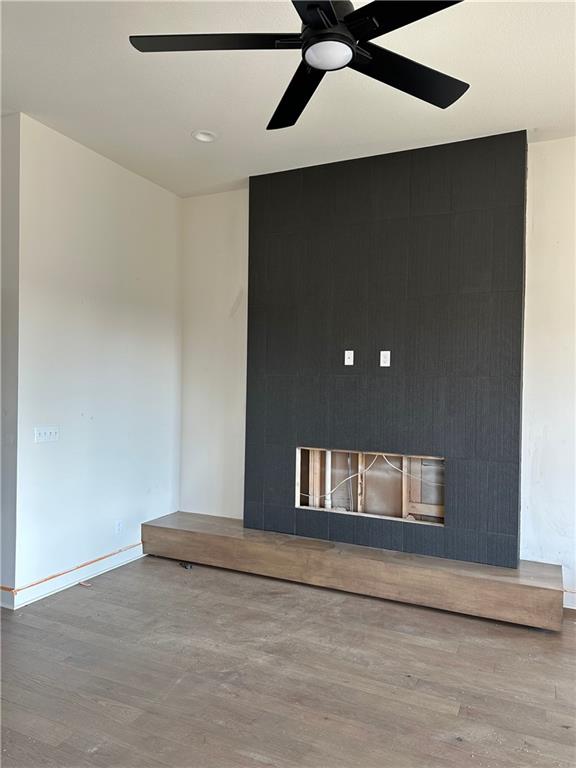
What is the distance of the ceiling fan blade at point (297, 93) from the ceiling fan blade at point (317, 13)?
0.67ft

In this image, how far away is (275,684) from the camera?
2.41m

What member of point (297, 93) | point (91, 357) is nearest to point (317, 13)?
point (297, 93)

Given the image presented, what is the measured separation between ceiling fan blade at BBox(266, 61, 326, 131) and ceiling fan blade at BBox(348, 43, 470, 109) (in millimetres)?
155

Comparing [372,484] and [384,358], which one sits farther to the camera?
[372,484]

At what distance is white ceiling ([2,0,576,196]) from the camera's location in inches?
89.2

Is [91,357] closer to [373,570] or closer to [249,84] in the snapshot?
[249,84]

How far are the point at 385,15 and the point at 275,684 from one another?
8.84 feet

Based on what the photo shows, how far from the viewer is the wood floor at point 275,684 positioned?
198cm

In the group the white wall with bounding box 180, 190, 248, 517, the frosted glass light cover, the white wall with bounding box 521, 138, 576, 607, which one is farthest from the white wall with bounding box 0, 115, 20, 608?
the white wall with bounding box 521, 138, 576, 607

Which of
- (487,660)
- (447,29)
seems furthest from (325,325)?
(487,660)

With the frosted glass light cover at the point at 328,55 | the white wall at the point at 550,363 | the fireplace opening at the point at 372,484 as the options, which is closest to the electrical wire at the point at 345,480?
the fireplace opening at the point at 372,484

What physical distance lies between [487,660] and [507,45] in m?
3.02

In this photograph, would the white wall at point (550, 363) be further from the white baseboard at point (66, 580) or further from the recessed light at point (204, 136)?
the white baseboard at point (66, 580)

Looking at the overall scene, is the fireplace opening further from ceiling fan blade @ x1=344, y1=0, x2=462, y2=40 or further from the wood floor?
ceiling fan blade @ x1=344, y1=0, x2=462, y2=40
